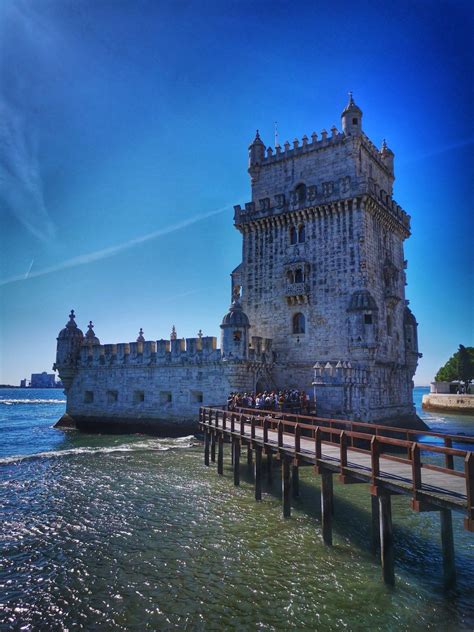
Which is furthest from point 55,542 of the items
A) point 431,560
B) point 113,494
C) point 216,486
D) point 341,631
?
point 431,560

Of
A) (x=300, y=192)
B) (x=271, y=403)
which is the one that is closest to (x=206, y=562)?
(x=271, y=403)

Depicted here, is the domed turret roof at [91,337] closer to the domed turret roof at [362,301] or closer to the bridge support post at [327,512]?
the domed turret roof at [362,301]

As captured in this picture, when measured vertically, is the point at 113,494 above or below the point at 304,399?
below

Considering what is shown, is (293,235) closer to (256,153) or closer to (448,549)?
(256,153)

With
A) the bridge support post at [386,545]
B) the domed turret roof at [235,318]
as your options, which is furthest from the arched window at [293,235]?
the bridge support post at [386,545]

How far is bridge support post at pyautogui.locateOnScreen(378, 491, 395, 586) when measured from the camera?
938 centimetres

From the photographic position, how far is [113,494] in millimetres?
15938

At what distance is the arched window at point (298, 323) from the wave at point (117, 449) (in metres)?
9.53

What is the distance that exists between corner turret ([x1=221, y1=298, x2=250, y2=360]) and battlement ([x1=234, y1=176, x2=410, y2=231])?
8.11 meters

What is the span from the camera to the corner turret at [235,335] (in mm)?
26372

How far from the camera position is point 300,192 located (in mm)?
30438

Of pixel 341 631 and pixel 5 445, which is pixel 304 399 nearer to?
pixel 341 631

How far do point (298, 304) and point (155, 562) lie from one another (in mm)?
20530

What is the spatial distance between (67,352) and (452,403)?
162 feet
